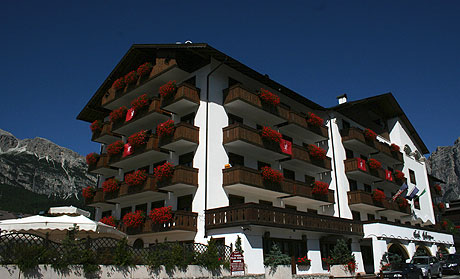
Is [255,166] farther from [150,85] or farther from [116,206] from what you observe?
[116,206]

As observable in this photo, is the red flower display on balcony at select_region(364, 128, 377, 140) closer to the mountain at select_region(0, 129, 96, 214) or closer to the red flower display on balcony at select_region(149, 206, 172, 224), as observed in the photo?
the red flower display on balcony at select_region(149, 206, 172, 224)

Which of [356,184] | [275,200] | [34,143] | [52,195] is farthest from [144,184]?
[34,143]

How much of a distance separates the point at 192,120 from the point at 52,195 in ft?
465

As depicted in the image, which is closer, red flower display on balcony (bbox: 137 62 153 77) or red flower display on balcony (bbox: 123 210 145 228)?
red flower display on balcony (bbox: 123 210 145 228)

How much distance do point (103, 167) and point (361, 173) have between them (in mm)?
21944

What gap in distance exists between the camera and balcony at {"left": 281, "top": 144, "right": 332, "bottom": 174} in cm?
2855

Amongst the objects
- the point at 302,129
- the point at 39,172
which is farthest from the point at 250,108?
the point at 39,172

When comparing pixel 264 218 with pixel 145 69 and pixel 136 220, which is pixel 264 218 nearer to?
pixel 136 220

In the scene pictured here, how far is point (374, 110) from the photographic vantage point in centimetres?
4216

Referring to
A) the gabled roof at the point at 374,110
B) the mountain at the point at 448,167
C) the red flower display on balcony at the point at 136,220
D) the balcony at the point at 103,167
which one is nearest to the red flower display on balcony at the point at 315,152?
the gabled roof at the point at 374,110

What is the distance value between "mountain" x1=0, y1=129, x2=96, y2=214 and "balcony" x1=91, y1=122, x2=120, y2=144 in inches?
3850

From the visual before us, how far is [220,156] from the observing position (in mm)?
24469

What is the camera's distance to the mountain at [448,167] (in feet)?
397

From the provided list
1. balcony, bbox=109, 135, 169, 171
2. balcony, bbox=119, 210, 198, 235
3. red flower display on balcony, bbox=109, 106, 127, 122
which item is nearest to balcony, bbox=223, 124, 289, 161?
balcony, bbox=109, 135, 169, 171
